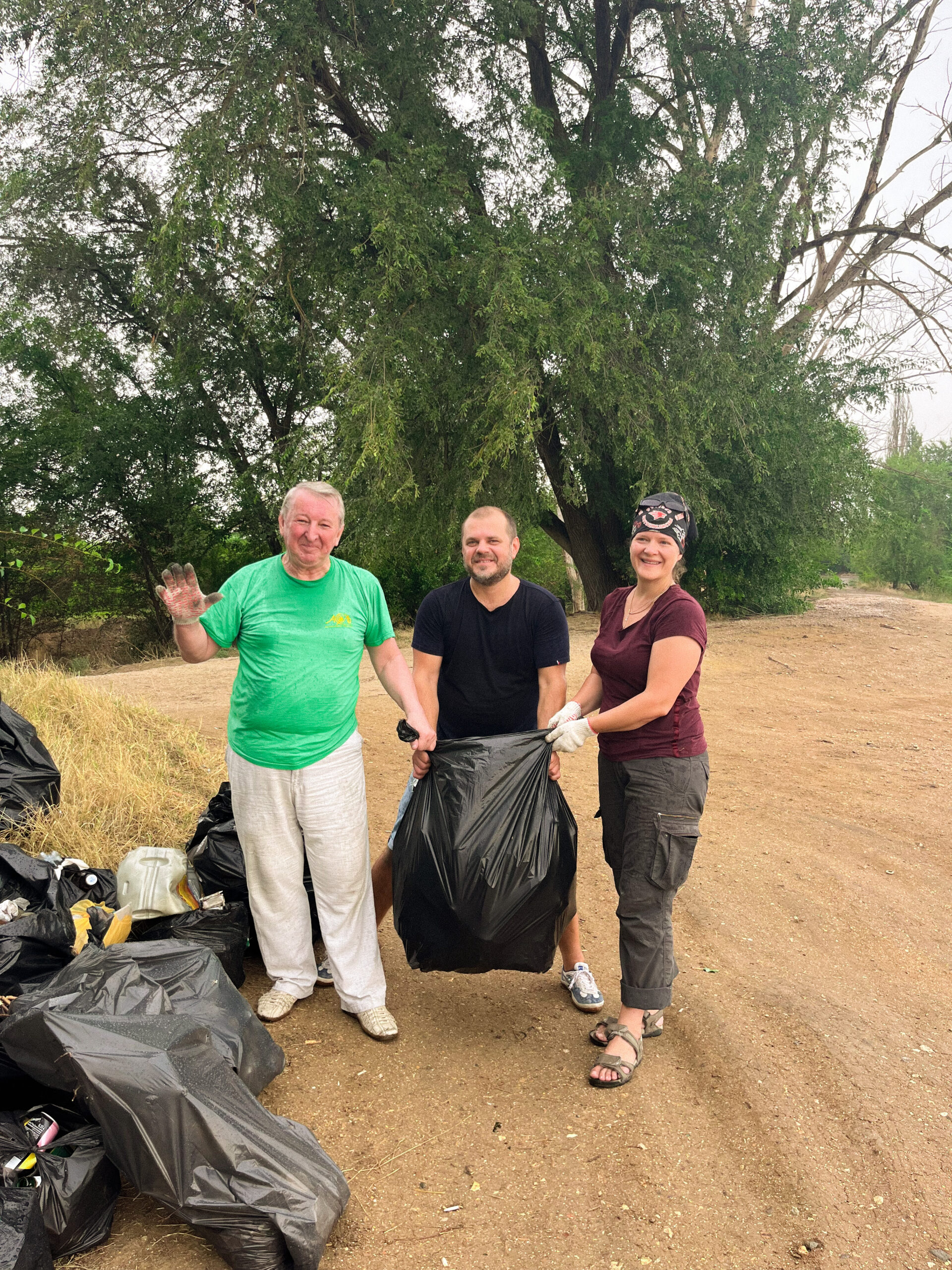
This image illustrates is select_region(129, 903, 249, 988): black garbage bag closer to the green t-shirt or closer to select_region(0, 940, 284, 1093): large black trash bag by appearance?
select_region(0, 940, 284, 1093): large black trash bag

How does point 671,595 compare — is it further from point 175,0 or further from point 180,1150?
point 175,0

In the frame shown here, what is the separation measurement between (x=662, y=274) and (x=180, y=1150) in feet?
38.1

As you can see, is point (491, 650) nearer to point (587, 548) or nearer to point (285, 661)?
point (285, 661)

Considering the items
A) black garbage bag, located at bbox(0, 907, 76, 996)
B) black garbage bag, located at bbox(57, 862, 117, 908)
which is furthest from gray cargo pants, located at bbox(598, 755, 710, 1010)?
black garbage bag, located at bbox(57, 862, 117, 908)

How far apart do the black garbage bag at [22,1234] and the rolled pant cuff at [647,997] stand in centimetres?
167

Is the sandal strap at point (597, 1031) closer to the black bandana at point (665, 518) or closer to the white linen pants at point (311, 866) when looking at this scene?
the white linen pants at point (311, 866)

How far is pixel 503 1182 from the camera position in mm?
2336

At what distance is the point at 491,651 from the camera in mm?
3090

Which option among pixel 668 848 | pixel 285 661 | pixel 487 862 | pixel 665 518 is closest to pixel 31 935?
pixel 285 661

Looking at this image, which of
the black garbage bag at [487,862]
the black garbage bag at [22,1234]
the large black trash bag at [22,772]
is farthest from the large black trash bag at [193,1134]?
the large black trash bag at [22,772]

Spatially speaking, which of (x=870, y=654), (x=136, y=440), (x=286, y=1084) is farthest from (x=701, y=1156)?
(x=136, y=440)

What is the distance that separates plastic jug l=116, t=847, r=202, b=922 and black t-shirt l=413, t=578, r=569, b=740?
1.12 m

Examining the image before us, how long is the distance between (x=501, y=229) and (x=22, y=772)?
31.4 feet

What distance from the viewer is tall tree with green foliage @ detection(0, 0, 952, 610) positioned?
410 inches
